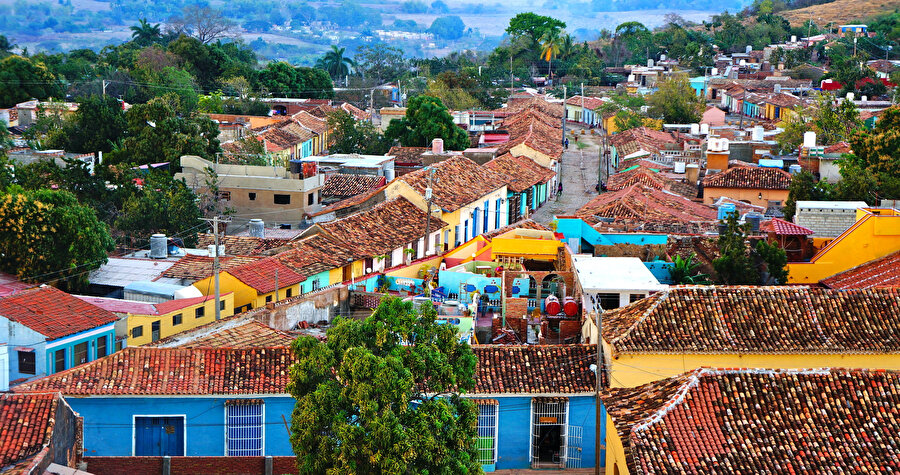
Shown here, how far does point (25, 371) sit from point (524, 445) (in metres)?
10.4

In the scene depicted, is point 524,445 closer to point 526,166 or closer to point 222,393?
point 222,393

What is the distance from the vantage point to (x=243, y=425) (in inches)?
811

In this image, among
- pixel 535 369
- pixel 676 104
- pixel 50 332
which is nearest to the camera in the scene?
pixel 535 369

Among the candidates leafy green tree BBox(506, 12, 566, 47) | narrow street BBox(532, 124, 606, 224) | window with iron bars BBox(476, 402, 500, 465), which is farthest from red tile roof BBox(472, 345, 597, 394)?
leafy green tree BBox(506, 12, 566, 47)

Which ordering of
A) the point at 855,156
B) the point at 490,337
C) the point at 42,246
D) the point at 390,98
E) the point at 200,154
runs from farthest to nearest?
the point at 390,98 < the point at 200,154 < the point at 855,156 < the point at 42,246 < the point at 490,337

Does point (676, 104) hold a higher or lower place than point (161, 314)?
higher

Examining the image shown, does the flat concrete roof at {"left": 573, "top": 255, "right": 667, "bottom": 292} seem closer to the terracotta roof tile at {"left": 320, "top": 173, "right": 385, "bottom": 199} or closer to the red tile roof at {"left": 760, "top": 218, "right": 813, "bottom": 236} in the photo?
the red tile roof at {"left": 760, "top": 218, "right": 813, "bottom": 236}

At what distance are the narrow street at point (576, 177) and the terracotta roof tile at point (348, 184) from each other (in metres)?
6.85

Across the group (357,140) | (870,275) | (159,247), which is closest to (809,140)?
(357,140)

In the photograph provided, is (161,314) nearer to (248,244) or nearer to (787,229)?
(248,244)

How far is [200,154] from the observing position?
160 ft

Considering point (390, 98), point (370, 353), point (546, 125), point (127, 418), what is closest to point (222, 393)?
point (127, 418)

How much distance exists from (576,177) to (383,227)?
958 inches

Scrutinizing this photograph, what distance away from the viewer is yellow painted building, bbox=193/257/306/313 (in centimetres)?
2961
